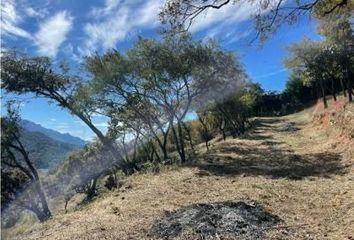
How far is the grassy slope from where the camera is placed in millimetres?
10219

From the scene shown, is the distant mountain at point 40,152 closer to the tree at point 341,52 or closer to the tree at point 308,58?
the tree at point 341,52

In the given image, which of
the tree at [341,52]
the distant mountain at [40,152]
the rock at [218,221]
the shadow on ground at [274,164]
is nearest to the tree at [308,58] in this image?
the tree at [341,52]

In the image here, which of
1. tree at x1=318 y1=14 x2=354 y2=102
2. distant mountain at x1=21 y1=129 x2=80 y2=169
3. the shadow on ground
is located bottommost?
the shadow on ground

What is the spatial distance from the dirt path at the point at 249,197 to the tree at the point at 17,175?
14.3 m

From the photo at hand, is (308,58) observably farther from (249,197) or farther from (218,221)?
(218,221)

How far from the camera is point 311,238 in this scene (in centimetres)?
907

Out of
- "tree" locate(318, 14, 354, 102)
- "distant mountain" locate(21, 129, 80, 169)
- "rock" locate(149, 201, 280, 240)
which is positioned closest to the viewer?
"rock" locate(149, 201, 280, 240)

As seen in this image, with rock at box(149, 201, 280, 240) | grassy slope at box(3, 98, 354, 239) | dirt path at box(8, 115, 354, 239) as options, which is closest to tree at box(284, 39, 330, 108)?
grassy slope at box(3, 98, 354, 239)

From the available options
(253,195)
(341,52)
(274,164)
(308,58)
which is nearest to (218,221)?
(253,195)

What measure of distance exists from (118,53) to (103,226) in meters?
18.4

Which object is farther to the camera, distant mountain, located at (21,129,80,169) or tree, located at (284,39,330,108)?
tree, located at (284,39,330,108)

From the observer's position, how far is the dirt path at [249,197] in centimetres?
1016

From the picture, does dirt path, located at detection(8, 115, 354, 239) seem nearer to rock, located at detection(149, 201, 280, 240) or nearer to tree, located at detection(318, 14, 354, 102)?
rock, located at detection(149, 201, 280, 240)

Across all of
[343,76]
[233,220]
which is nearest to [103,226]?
[233,220]
